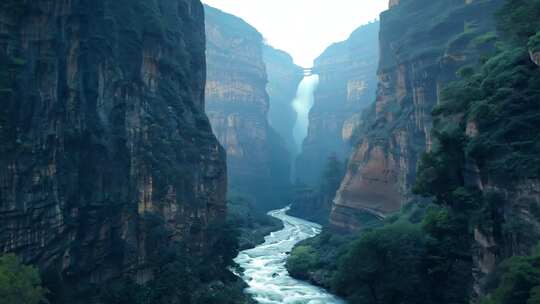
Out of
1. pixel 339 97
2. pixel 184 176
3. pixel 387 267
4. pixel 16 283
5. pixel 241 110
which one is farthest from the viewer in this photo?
pixel 339 97

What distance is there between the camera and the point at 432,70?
67.1 meters

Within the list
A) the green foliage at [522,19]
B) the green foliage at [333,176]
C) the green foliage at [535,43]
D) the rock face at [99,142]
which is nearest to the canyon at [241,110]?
the green foliage at [333,176]

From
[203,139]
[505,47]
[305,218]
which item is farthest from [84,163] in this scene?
[305,218]

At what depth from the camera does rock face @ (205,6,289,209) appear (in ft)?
443

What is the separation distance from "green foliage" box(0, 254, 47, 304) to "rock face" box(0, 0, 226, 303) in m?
2.36

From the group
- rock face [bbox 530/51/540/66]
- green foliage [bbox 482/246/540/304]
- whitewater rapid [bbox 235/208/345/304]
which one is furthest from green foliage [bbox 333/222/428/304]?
rock face [bbox 530/51/540/66]

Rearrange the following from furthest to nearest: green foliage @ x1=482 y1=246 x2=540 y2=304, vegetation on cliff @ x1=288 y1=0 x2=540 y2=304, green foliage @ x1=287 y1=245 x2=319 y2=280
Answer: green foliage @ x1=287 y1=245 x2=319 y2=280, vegetation on cliff @ x1=288 y1=0 x2=540 y2=304, green foliage @ x1=482 y1=246 x2=540 y2=304

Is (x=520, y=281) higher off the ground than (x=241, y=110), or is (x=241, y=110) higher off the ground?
(x=241, y=110)

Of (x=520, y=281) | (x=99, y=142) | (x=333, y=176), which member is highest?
(x=99, y=142)

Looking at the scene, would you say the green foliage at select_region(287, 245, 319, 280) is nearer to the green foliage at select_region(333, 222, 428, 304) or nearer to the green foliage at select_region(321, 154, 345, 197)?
the green foliage at select_region(333, 222, 428, 304)

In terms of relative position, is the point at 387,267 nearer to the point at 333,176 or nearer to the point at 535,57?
the point at 535,57

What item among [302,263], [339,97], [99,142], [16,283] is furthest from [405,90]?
[339,97]

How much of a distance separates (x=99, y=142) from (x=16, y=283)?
42.4 ft

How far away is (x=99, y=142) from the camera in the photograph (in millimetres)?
33688
